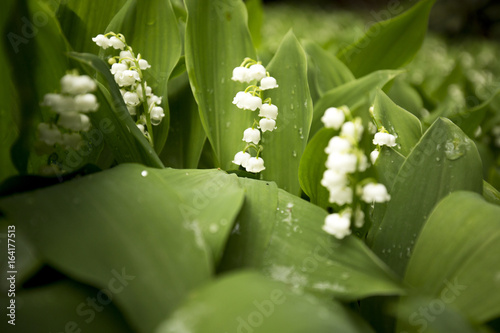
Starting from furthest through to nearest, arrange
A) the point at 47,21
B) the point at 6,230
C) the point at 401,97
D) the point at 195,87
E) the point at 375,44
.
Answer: the point at 401,97, the point at 375,44, the point at 195,87, the point at 47,21, the point at 6,230

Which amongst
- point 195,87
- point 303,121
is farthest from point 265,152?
point 195,87

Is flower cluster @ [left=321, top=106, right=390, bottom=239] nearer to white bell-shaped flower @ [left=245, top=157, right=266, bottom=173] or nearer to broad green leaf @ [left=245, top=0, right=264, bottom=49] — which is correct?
white bell-shaped flower @ [left=245, top=157, right=266, bottom=173]

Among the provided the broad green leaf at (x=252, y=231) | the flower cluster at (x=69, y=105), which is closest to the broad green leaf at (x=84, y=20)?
the flower cluster at (x=69, y=105)

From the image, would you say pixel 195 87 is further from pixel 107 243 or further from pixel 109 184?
pixel 107 243

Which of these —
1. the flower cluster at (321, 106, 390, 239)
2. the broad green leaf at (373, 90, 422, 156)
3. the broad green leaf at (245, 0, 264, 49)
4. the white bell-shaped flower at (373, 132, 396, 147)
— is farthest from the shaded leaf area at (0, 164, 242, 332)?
the broad green leaf at (245, 0, 264, 49)

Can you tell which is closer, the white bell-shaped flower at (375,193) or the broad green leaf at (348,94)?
the white bell-shaped flower at (375,193)

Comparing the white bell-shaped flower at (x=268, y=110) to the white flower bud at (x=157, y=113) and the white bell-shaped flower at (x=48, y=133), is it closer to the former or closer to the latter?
the white flower bud at (x=157, y=113)
